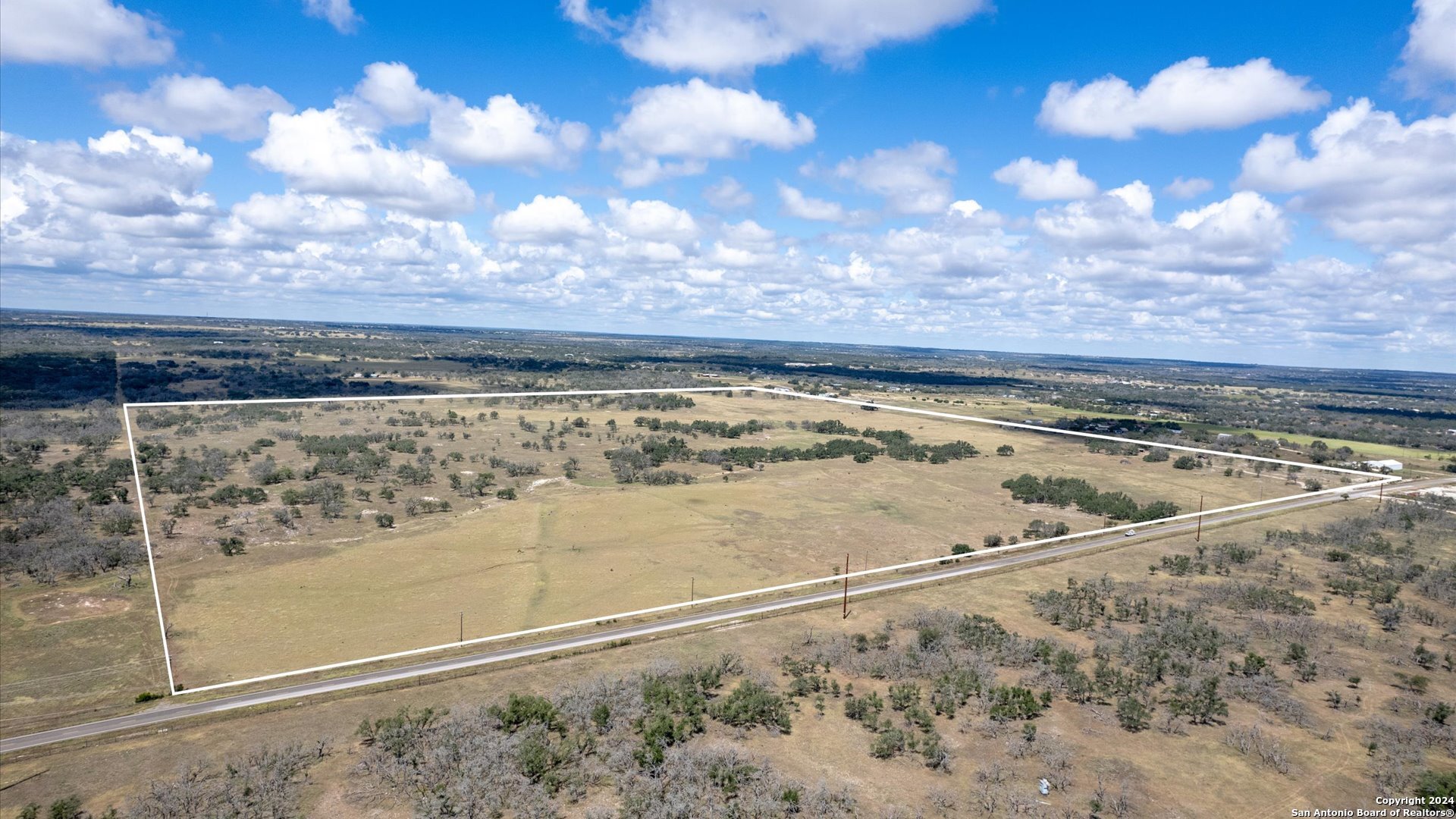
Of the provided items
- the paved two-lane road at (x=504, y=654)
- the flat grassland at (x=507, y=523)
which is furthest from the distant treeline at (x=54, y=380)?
the paved two-lane road at (x=504, y=654)

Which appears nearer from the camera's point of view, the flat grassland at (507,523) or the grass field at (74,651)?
the grass field at (74,651)

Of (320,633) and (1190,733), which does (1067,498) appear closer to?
(1190,733)

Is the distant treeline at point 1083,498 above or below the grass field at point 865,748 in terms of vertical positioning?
above

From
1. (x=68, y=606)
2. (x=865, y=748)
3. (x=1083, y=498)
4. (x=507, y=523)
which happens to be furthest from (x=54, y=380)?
(x=1083, y=498)

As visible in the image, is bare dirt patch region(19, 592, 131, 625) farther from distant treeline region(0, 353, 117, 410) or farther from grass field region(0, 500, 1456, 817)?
distant treeline region(0, 353, 117, 410)

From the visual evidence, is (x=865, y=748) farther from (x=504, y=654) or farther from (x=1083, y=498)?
(x=1083, y=498)

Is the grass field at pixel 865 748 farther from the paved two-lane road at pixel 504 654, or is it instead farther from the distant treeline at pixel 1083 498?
the distant treeline at pixel 1083 498

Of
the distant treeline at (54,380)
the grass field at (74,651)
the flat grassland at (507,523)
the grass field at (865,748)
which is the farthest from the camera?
the distant treeline at (54,380)
